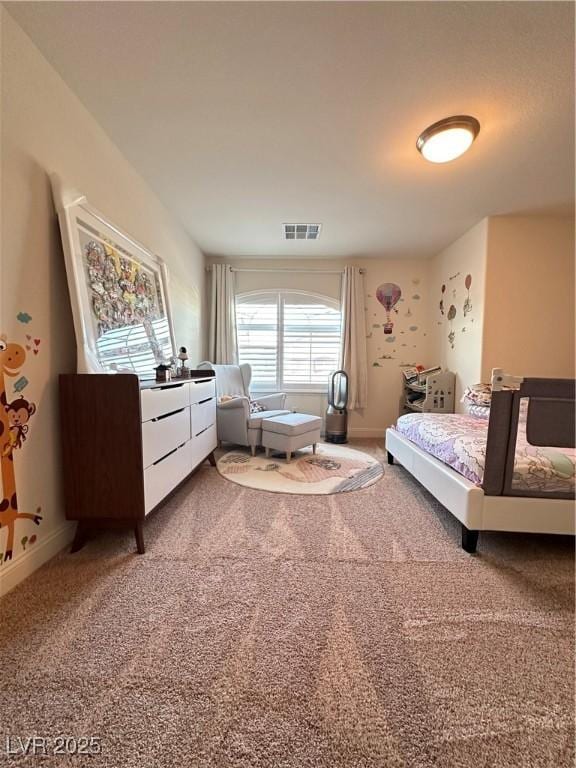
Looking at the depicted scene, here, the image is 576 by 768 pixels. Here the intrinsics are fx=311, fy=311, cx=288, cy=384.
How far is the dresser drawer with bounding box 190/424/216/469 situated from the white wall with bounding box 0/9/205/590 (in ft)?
2.96

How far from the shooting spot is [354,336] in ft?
14.1

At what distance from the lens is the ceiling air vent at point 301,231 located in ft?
11.1

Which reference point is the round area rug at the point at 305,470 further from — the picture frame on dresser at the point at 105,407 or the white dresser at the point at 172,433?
the picture frame on dresser at the point at 105,407

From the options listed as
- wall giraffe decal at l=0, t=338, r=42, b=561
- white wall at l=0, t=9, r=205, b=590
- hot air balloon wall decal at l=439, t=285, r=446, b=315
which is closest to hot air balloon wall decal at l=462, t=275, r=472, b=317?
hot air balloon wall decal at l=439, t=285, r=446, b=315

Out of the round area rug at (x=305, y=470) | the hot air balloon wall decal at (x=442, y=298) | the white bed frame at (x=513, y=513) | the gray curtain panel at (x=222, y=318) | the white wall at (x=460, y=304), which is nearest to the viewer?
the white bed frame at (x=513, y=513)

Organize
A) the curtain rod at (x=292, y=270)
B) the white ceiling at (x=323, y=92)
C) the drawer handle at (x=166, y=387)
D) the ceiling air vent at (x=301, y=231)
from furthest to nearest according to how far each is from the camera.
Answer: the curtain rod at (x=292, y=270)
the ceiling air vent at (x=301, y=231)
the drawer handle at (x=166, y=387)
the white ceiling at (x=323, y=92)

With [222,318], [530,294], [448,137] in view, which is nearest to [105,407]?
[448,137]

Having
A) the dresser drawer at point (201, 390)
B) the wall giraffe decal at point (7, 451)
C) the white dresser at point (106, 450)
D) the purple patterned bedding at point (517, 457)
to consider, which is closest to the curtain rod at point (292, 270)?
the dresser drawer at point (201, 390)

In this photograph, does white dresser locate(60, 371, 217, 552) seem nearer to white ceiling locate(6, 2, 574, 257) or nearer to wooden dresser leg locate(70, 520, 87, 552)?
wooden dresser leg locate(70, 520, 87, 552)

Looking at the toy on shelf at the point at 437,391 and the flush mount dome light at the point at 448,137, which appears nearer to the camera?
the flush mount dome light at the point at 448,137

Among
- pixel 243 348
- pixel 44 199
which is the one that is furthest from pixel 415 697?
pixel 243 348

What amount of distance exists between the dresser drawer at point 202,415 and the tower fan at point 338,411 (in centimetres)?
174

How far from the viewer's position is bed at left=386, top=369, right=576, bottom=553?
1543 mm

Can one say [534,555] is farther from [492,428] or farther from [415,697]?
[415,697]
